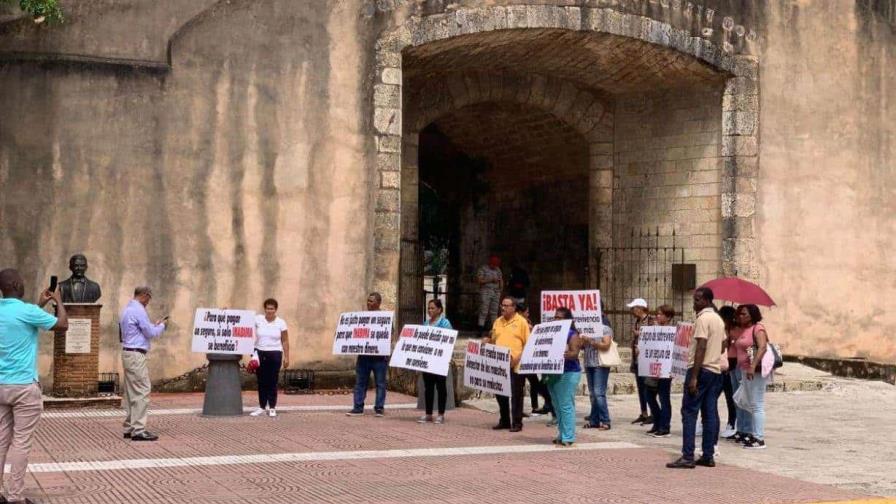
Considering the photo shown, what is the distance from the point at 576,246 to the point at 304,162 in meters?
7.66

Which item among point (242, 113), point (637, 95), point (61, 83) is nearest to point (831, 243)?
point (637, 95)

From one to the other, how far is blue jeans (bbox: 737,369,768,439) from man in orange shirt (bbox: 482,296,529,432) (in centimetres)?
224

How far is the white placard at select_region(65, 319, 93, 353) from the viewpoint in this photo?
1481 cm

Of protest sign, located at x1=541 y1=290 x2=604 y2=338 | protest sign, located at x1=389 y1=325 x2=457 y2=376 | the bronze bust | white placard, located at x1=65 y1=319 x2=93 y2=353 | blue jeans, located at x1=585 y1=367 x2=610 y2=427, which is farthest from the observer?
the bronze bust

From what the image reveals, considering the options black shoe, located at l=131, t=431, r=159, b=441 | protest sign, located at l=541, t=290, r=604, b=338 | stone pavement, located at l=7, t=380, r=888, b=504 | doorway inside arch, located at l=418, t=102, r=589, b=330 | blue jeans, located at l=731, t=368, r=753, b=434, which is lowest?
stone pavement, located at l=7, t=380, r=888, b=504

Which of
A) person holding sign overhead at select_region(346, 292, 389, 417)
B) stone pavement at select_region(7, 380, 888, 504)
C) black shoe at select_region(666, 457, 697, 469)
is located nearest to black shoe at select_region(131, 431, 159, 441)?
stone pavement at select_region(7, 380, 888, 504)

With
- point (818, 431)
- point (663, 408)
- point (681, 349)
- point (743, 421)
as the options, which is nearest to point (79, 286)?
point (663, 408)

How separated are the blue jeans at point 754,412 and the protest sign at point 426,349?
3172 millimetres

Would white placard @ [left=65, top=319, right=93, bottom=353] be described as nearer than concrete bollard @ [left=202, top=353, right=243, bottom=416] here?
No

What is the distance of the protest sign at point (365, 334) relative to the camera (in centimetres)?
1431

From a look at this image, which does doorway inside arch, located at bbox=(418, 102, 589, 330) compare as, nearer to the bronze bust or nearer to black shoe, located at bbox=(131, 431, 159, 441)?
the bronze bust

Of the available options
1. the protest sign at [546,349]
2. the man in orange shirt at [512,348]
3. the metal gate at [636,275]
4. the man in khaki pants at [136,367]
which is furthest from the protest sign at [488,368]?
the metal gate at [636,275]

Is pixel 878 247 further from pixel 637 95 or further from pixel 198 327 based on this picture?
pixel 198 327

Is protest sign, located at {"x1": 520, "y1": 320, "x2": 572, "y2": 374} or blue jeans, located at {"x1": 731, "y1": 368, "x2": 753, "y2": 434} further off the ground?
protest sign, located at {"x1": 520, "y1": 320, "x2": 572, "y2": 374}
